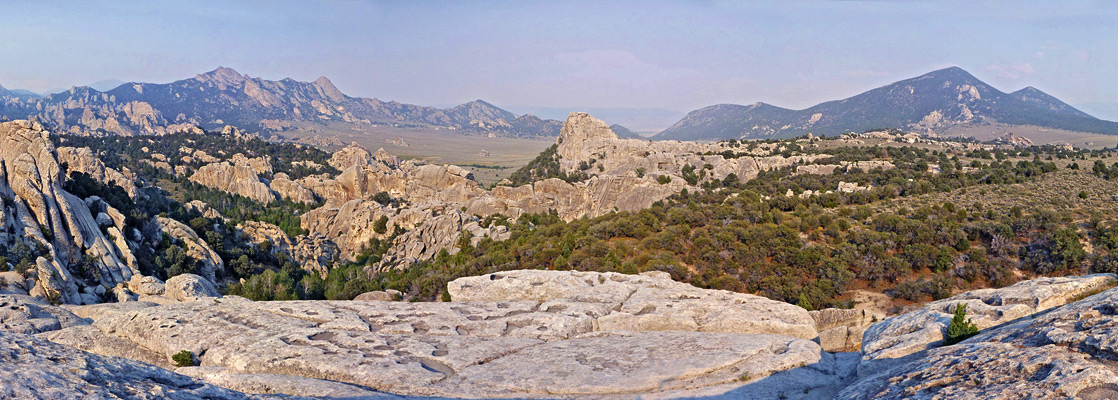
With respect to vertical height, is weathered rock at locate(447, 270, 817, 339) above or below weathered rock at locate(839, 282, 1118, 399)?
below

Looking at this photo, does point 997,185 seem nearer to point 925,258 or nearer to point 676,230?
point 925,258

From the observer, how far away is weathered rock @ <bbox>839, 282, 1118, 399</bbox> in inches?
365

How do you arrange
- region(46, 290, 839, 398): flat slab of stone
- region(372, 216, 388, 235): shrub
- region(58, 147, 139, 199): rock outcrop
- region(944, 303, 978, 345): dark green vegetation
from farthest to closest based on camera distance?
region(372, 216, 388, 235): shrub < region(58, 147, 139, 199): rock outcrop < region(944, 303, 978, 345): dark green vegetation < region(46, 290, 839, 398): flat slab of stone

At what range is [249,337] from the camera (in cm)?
1786

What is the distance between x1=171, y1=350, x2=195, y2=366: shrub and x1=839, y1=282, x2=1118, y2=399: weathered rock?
20309mm

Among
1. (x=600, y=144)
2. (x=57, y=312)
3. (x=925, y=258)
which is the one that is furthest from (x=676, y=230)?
(x=600, y=144)

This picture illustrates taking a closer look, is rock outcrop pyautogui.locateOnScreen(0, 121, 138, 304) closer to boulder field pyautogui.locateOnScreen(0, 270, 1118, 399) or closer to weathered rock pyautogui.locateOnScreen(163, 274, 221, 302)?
weathered rock pyautogui.locateOnScreen(163, 274, 221, 302)

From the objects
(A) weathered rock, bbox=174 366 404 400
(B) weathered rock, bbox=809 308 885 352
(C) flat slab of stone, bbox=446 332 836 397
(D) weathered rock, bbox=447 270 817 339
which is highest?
(A) weathered rock, bbox=174 366 404 400

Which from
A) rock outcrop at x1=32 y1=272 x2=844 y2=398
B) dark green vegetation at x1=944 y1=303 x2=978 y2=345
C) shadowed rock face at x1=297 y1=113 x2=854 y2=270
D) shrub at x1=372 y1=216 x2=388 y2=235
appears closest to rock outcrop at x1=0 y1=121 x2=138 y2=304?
rock outcrop at x1=32 y1=272 x2=844 y2=398

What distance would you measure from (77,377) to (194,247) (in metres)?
58.1

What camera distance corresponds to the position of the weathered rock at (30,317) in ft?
62.8

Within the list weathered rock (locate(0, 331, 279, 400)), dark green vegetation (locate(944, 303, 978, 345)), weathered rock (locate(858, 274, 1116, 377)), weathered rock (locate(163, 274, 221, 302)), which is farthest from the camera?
weathered rock (locate(163, 274, 221, 302))

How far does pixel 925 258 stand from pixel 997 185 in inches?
1087

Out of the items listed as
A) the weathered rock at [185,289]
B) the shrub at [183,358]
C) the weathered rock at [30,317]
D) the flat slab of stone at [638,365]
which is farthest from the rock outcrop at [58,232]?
the flat slab of stone at [638,365]
